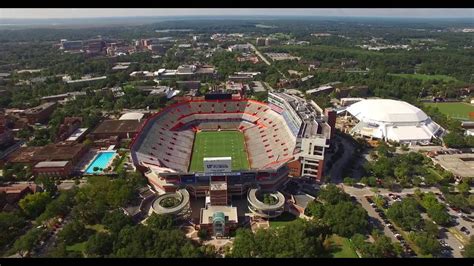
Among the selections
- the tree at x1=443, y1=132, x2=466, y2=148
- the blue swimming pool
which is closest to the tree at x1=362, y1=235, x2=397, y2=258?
the tree at x1=443, y1=132, x2=466, y2=148

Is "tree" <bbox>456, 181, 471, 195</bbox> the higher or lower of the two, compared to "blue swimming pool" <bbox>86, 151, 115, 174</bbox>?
higher

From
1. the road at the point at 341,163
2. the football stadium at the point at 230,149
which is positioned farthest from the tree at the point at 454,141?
the football stadium at the point at 230,149

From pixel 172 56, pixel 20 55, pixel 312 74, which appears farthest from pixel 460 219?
pixel 20 55

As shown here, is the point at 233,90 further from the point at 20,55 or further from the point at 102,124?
the point at 20,55

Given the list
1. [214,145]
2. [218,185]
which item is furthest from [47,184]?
[214,145]

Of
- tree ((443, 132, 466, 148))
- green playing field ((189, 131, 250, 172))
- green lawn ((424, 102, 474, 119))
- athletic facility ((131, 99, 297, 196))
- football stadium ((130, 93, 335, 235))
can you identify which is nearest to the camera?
football stadium ((130, 93, 335, 235))

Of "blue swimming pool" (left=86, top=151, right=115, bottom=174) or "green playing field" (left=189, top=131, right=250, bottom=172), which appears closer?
"blue swimming pool" (left=86, top=151, right=115, bottom=174)

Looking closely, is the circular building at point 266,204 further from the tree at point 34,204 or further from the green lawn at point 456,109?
the green lawn at point 456,109

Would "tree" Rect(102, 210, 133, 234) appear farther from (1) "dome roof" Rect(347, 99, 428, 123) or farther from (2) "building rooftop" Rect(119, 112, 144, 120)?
(1) "dome roof" Rect(347, 99, 428, 123)

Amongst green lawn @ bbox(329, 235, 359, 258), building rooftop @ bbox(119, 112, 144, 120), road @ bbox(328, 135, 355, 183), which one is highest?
building rooftop @ bbox(119, 112, 144, 120)
